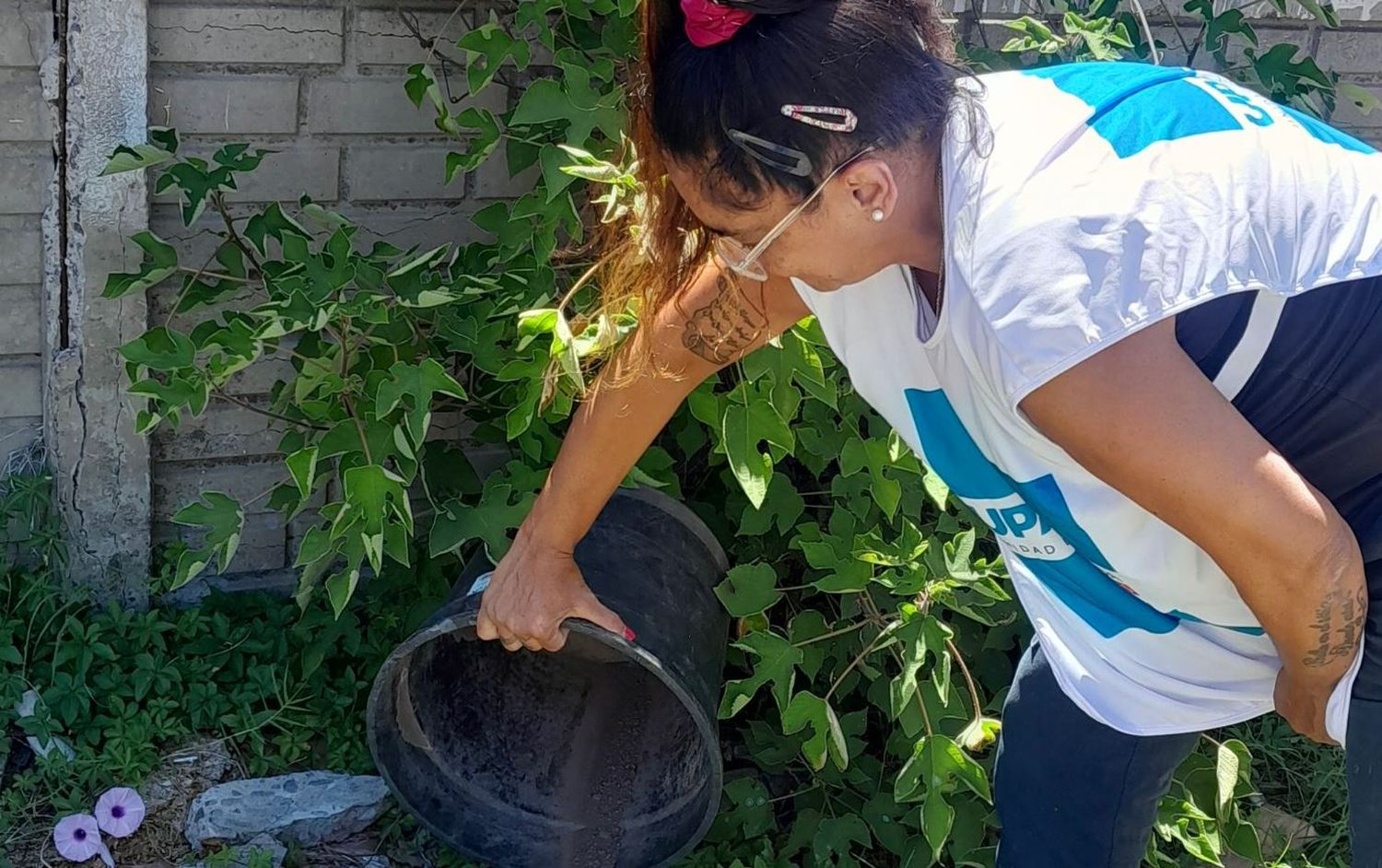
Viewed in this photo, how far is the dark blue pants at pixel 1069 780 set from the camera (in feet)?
6.43

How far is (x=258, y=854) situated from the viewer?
2396 millimetres

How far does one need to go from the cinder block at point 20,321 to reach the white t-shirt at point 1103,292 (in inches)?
66.9

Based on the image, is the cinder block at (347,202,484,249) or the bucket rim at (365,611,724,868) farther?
the cinder block at (347,202,484,249)

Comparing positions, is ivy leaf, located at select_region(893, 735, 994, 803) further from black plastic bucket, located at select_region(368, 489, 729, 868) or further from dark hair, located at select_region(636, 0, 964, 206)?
dark hair, located at select_region(636, 0, 964, 206)

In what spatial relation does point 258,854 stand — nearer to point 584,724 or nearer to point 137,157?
point 584,724

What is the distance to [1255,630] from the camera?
5.36 ft

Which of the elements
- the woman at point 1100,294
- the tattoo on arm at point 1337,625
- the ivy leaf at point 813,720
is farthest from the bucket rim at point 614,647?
the tattoo on arm at point 1337,625

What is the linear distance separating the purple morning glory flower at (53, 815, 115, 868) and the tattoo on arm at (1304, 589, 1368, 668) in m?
1.93

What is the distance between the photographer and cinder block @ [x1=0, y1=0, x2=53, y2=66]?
2.47 metres

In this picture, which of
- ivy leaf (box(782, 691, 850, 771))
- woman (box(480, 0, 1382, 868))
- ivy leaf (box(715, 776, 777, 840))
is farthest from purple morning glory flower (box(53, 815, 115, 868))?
woman (box(480, 0, 1382, 868))

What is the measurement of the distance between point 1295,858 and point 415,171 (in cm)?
221

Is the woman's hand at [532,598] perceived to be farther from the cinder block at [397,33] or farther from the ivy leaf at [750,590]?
the cinder block at [397,33]

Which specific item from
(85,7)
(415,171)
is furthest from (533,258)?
(85,7)

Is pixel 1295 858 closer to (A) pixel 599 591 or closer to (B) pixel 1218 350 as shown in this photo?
(A) pixel 599 591
